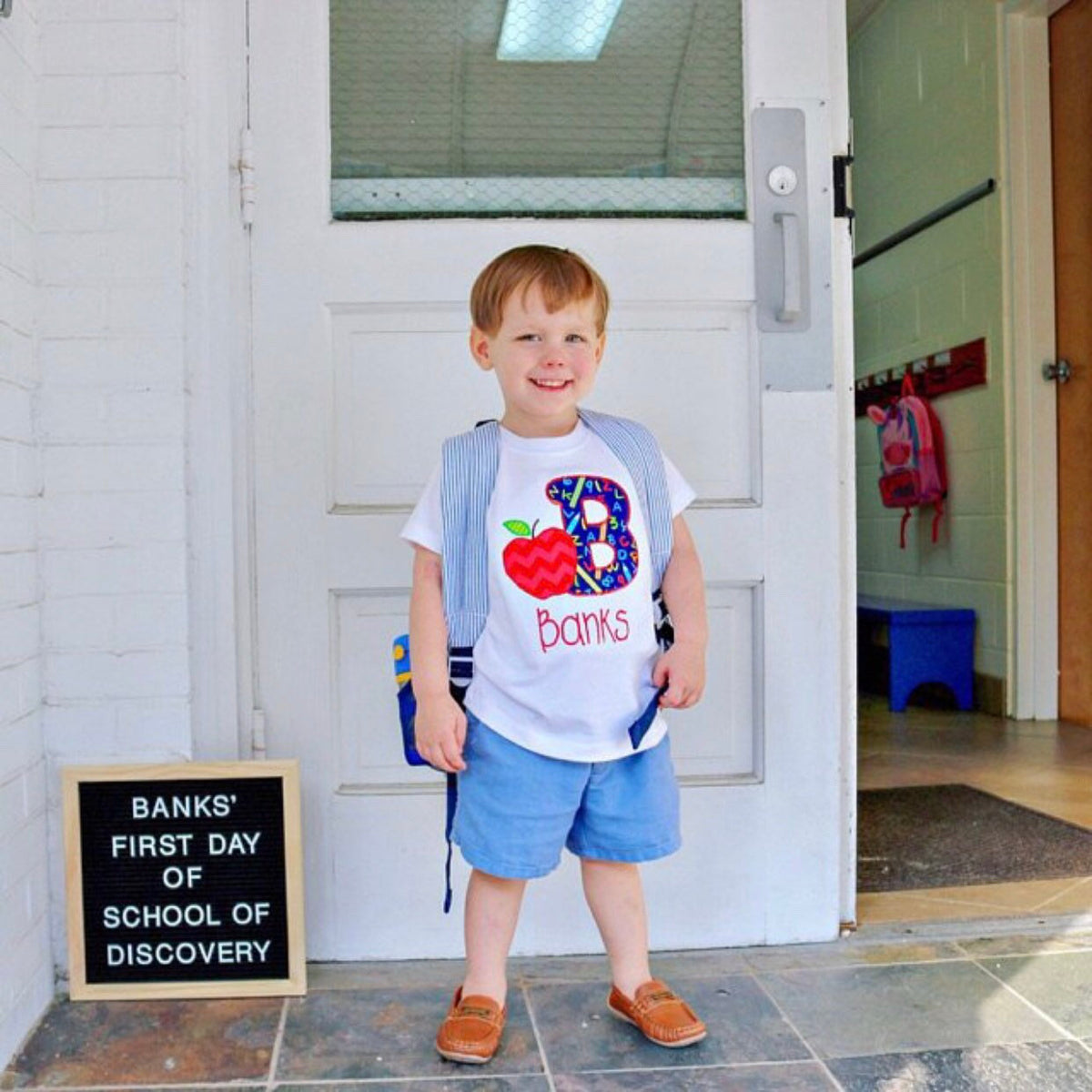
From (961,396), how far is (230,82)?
3230 mm

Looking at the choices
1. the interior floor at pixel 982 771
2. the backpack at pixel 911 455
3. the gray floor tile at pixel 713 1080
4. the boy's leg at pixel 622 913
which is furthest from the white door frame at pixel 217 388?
the backpack at pixel 911 455

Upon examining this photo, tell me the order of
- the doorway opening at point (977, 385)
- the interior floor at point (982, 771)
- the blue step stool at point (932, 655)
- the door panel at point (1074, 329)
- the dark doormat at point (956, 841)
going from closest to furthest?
1. the interior floor at point (982, 771)
2. the dark doormat at point (956, 841)
3. the doorway opening at point (977, 385)
4. the door panel at point (1074, 329)
5. the blue step stool at point (932, 655)

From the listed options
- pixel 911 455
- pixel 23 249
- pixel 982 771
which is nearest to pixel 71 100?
pixel 23 249

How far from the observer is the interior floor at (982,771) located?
218 centimetres

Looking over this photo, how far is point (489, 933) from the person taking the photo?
1698mm

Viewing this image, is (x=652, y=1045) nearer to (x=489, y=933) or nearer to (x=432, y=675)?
(x=489, y=933)

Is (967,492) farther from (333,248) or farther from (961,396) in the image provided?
(333,248)

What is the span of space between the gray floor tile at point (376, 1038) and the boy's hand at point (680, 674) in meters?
0.51

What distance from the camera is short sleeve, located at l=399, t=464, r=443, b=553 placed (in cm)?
164

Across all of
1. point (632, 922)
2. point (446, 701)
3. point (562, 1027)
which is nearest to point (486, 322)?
point (446, 701)

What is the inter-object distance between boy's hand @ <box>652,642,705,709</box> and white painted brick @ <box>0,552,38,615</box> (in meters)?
0.87

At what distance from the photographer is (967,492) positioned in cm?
445

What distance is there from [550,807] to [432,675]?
231mm

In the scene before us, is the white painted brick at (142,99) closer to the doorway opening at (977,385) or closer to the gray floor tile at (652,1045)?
the gray floor tile at (652,1045)
